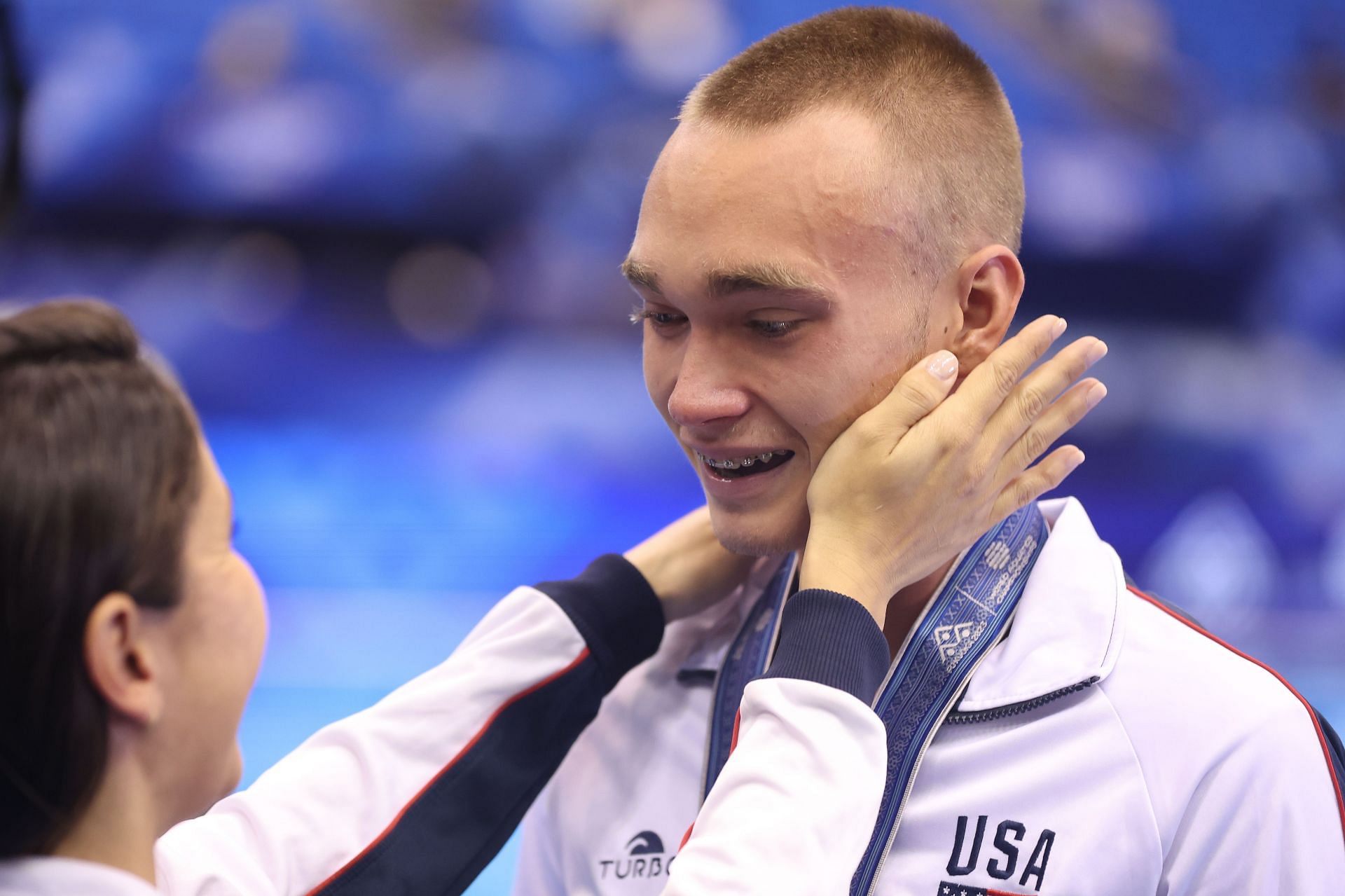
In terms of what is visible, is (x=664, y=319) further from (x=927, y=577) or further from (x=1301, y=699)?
(x=1301, y=699)

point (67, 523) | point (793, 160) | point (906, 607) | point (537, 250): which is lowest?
point (67, 523)

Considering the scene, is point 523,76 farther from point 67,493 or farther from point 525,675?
point 67,493

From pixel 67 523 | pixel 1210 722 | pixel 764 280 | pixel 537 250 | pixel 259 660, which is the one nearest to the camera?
pixel 67 523

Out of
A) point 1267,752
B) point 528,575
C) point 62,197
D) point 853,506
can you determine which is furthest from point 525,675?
point 62,197

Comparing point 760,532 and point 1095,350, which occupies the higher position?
point 1095,350

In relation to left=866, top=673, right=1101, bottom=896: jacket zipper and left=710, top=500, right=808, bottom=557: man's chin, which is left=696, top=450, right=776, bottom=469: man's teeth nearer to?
left=710, top=500, right=808, bottom=557: man's chin

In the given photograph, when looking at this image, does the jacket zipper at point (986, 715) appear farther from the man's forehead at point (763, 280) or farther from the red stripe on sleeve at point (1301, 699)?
the man's forehead at point (763, 280)

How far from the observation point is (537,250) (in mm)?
A: 6988

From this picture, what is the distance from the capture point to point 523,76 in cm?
696

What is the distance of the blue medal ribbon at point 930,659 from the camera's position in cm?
135

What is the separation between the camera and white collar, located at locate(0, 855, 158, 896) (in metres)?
0.94

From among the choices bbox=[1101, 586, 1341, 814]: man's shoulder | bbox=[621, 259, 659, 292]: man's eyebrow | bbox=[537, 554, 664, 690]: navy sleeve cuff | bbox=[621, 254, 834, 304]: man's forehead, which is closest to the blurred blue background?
bbox=[537, 554, 664, 690]: navy sleeve cuff

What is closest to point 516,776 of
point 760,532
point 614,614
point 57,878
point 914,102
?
point 614,614

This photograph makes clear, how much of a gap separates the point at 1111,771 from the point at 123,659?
1018 millimetres
